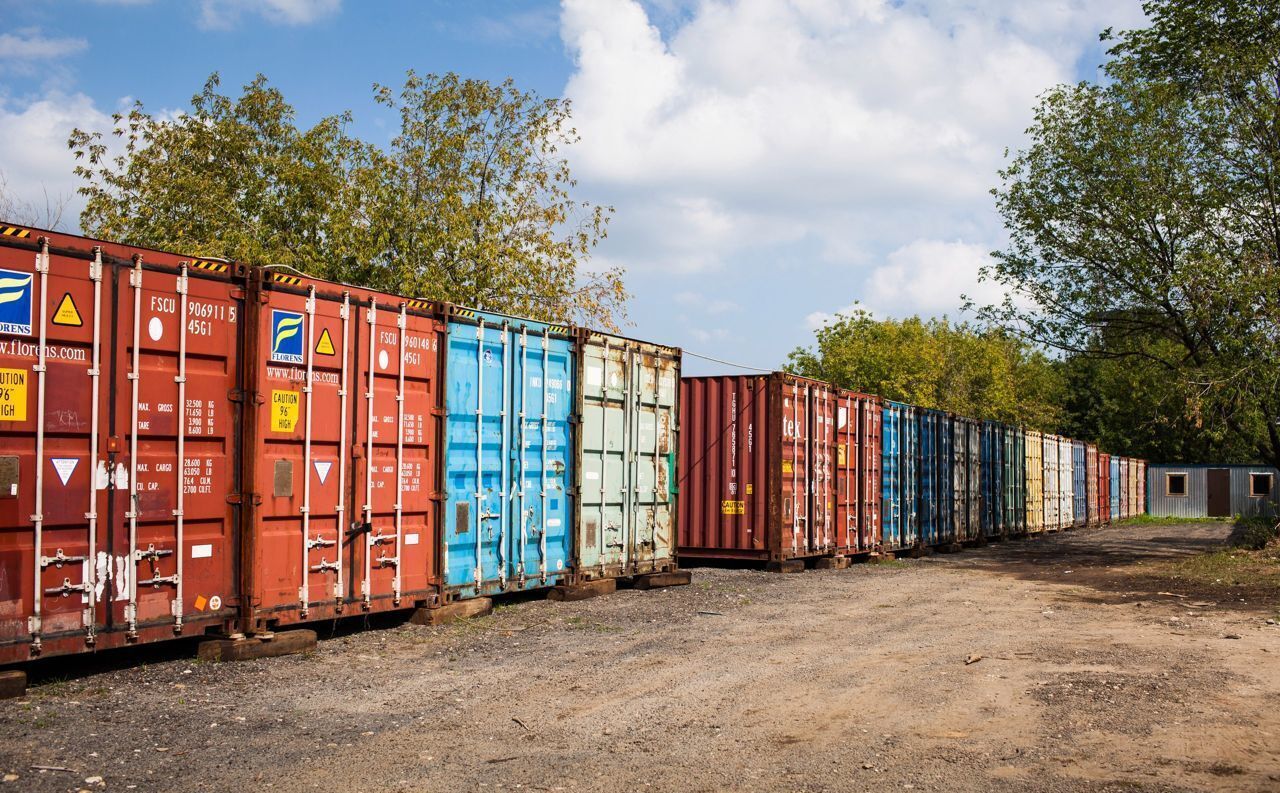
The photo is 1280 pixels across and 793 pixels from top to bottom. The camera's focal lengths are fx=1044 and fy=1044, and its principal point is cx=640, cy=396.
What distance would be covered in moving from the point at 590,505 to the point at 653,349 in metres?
2.69

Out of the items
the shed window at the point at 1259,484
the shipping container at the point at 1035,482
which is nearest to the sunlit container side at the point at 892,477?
the shipping container at the point at 1035,482

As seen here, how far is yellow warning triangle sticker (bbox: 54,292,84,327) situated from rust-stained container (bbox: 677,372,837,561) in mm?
11581

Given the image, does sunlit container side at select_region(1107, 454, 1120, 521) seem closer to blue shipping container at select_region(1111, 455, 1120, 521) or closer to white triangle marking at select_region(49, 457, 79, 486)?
blue shipping container at select_region(1111, 455, 1120, 521)

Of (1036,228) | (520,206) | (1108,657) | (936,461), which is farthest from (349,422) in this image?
(1036,228)

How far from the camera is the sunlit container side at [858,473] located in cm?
2098

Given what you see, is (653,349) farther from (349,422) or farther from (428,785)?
(428,785)

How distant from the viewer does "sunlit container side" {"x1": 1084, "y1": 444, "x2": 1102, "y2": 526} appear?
4306 cm

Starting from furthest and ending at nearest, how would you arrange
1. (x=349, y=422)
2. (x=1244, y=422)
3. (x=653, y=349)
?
(x=1244, y=422) → (x=653, y=349) → (x=349, y=422)

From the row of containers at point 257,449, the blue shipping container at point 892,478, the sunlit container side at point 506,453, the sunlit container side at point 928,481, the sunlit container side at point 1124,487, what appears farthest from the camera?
the sunlit container side at point 1124,487

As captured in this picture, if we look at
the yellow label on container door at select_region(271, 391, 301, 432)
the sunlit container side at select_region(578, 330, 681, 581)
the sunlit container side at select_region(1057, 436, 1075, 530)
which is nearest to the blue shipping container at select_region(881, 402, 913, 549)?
the sunlit container side at select_region(578, 330, 681, 581)

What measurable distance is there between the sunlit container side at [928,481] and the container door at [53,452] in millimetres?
19728

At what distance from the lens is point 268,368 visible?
31.2 feet

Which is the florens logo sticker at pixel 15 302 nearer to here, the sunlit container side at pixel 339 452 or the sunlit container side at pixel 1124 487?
the sunlit container side at pixel 339 452

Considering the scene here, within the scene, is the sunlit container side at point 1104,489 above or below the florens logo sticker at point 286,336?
below
